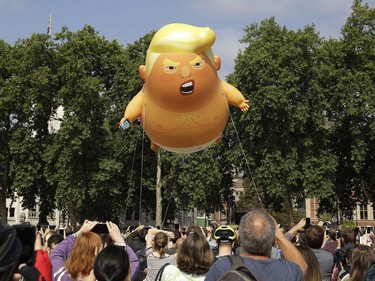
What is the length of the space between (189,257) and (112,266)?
117cm

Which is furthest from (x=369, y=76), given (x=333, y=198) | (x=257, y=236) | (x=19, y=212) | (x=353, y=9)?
(x=19, y=212)

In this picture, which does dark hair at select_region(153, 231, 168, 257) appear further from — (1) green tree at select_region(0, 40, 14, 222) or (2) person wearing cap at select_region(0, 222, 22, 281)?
(1) green tree at select_region(0, 40, 14, 222)

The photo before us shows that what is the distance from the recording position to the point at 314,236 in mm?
6012

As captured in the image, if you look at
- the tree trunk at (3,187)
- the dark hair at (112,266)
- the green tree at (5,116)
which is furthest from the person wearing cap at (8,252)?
the tree trunk at (3,187)

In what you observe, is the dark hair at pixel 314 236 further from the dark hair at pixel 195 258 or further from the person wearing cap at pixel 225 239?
the dark hair at pixel 195 258

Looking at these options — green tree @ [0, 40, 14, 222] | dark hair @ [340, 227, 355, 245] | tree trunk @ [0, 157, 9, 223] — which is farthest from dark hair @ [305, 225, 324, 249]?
tree trunk @ [0, 157, 9, 223]

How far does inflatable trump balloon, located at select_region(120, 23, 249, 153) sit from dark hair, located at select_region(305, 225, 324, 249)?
14.7 feet

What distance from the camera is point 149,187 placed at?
34.8 metres

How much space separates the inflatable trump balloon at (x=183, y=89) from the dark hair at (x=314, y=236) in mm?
4469

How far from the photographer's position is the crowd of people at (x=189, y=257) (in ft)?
8.75

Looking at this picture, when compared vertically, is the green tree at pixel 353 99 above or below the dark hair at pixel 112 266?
above

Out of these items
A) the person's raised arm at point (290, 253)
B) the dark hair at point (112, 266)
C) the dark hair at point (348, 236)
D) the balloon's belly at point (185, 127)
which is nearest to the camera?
the dark hair at point (112, 266)

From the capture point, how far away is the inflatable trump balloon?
32.7ft

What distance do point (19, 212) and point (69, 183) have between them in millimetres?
43955
